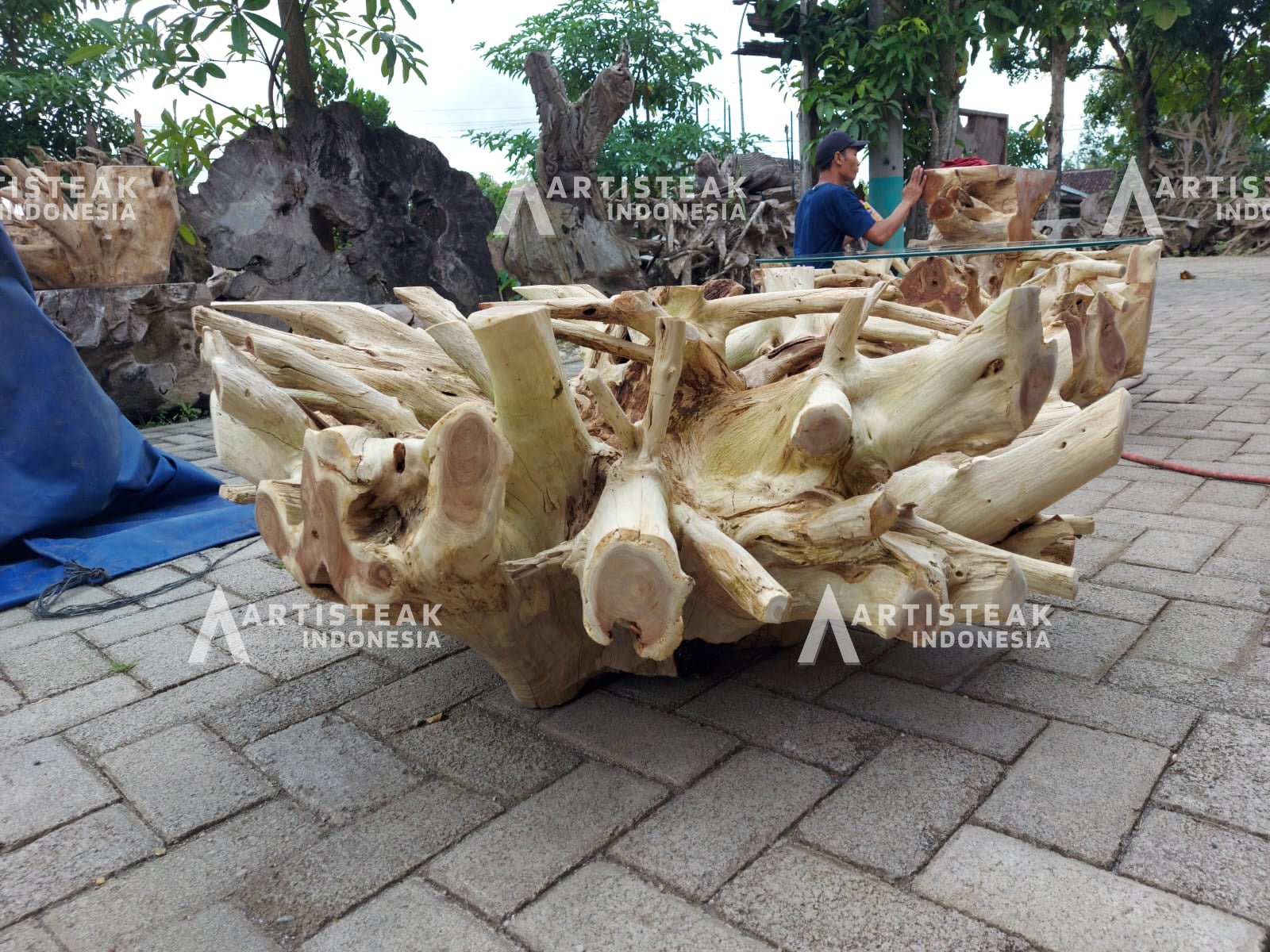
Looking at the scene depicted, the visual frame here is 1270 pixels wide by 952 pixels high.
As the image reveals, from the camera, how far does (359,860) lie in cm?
160

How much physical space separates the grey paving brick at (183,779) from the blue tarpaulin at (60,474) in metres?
1.48

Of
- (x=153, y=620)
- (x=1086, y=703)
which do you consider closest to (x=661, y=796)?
(x=1086, y=703)

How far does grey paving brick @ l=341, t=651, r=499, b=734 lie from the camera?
6.90 ft

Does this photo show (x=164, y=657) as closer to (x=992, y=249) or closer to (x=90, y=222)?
(x=992, y=249)

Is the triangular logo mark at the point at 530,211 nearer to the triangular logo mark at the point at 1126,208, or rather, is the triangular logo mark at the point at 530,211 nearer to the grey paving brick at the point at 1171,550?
the triangular logo mark at the point at 1126,208

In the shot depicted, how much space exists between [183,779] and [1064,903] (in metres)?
1.66

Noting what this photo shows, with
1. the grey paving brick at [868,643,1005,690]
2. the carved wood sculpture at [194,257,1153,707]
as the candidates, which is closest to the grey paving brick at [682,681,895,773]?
the carved wood sculpture at [194,257,1153,707]

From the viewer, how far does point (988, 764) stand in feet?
5.87

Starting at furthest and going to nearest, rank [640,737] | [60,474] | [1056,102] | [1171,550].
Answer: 1. [1056,102]
2. [60,474]
3. [1171,550]
4. [640,737]

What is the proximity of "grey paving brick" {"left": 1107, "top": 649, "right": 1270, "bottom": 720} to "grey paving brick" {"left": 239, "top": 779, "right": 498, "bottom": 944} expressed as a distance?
1.46m

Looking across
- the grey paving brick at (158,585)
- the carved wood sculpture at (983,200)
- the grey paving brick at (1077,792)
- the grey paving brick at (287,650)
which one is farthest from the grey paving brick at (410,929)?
the carved wood sculpture at (983,200)

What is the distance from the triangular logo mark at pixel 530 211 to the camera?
7.74m

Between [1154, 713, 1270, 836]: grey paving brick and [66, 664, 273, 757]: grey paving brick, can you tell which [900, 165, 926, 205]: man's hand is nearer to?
[1154, 713, 1270, 836]: grey paving brick

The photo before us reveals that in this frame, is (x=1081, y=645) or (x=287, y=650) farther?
(x=287, y=650)
